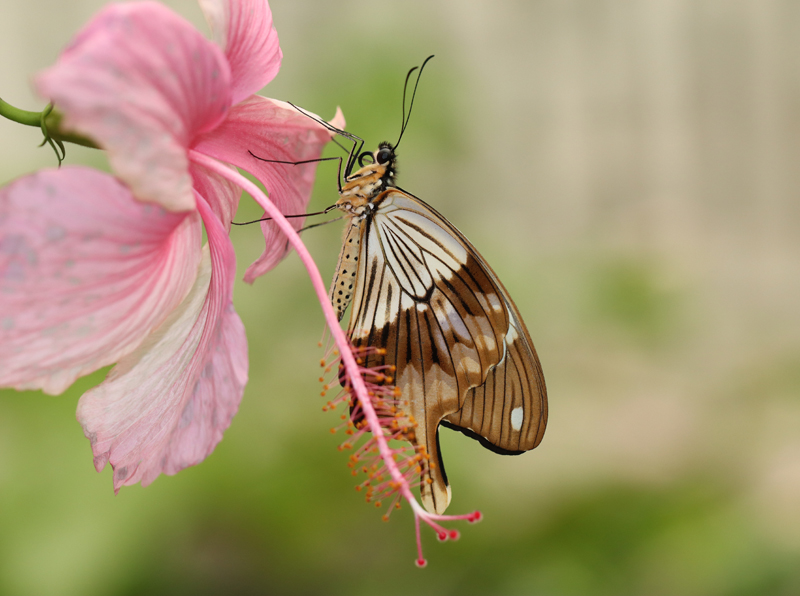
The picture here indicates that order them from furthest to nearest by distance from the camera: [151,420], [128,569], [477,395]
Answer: [128,569] → [477,395] → [151,420]

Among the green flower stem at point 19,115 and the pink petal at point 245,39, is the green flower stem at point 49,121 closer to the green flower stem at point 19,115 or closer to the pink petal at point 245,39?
the green flower stem at point 19,115

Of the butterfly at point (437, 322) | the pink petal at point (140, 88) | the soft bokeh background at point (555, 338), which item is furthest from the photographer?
the soft bokeh background at point (555, 338)

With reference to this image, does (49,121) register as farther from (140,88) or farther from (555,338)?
(555,338)

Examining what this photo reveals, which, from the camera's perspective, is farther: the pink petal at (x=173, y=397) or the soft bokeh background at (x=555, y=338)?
the soft bokeh background at (x=555, y=338)

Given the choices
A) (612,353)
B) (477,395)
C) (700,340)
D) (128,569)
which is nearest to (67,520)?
(128,569)

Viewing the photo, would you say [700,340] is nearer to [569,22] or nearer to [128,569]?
[569,22]

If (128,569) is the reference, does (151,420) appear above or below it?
above

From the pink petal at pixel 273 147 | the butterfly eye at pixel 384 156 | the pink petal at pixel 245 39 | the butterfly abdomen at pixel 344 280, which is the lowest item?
the butterfly abdomen at pixel 344 280

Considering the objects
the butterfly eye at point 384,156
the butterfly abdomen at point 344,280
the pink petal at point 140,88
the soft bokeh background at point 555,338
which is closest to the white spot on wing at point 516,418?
the butterfly abdomen at point 344,280

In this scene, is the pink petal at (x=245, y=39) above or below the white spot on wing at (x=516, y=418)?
above
